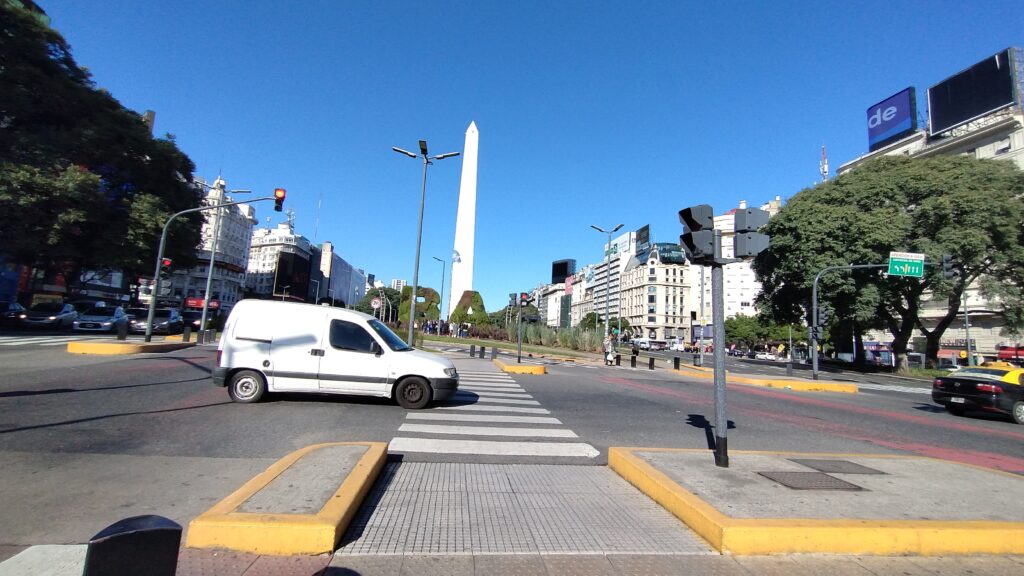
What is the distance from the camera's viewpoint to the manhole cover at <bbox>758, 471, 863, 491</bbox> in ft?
14.9

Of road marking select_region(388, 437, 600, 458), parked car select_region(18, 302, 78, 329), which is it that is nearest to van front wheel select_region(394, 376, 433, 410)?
road marking select_region(388, 437, 600, 458)

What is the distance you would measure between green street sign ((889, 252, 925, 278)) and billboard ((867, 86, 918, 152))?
39.7 m

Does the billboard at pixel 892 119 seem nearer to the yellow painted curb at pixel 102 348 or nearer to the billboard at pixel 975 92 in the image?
the billboard at pixel 975 92

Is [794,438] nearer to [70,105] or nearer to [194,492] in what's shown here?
[194,492]

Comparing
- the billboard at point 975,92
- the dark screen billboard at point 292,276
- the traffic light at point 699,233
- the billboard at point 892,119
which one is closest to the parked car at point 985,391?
the traffic light at point 699,233

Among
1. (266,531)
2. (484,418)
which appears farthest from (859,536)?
(484,418)

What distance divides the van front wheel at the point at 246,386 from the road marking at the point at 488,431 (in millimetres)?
3130

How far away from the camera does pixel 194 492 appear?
426cm

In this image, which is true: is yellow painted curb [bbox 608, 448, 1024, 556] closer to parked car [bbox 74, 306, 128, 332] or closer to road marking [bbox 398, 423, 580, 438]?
road marking [bbox 398, 423, 580, 438]

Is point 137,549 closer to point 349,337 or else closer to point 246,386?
point 349,337

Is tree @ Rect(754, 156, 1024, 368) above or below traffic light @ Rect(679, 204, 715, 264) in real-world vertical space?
above

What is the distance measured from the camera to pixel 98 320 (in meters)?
25.8

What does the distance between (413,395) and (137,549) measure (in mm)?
7650

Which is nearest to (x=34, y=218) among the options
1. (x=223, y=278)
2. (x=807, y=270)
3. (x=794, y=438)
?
(x=794, y=438)
